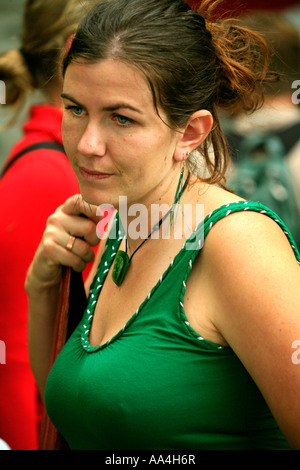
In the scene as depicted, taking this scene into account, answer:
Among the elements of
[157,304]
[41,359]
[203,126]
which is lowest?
[41,359]

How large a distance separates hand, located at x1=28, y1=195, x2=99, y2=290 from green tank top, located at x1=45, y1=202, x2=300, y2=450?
1.27 ft

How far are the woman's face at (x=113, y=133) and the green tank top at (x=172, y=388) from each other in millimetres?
189

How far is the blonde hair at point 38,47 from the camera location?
2.21m

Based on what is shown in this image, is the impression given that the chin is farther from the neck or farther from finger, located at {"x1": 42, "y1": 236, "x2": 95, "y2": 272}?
finger, located at {"x1": 42, "y1": 236, "x2": 95, "y2": 272}

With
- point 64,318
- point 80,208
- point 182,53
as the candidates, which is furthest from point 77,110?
point 64,318

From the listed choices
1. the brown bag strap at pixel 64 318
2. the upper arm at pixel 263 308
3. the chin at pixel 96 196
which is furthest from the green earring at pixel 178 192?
the brown bag strap at pixel 64 318

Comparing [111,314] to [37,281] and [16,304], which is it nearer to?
[37,281]

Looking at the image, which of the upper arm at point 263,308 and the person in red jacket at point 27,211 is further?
the person in red jacket at point 27,211

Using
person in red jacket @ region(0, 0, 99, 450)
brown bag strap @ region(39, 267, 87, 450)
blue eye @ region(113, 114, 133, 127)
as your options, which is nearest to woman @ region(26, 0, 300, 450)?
blue eye @ region(113, 114, 133, 127)

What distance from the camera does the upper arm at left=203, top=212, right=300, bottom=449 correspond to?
1.24 meters

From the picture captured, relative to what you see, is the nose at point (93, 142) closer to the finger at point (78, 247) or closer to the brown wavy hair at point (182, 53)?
the brown wavy hair at point (182, 53)

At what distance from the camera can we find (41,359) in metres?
1.95
